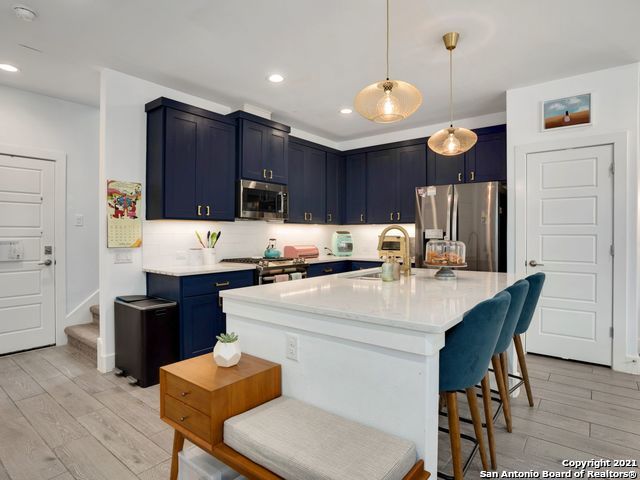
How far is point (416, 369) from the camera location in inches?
53.1

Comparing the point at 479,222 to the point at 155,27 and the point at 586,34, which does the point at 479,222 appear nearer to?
the point at 586,34

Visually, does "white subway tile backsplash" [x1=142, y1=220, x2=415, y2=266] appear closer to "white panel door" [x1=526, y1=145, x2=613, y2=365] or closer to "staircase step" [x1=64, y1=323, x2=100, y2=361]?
"staircase step" [x1=64, y1=323, x2=100, y2=361]

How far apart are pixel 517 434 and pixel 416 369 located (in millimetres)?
1460

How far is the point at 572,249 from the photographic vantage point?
12.0 feet

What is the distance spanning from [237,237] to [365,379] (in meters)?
3.40

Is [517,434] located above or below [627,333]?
below

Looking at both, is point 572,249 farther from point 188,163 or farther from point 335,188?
point 188,163

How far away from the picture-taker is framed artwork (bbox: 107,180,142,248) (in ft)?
11.1

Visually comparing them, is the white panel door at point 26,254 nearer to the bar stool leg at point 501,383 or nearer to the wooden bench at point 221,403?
the wooden bench at point 221,403

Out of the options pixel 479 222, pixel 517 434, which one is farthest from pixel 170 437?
pixel 479 222

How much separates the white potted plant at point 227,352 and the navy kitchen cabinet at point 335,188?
4.10 m

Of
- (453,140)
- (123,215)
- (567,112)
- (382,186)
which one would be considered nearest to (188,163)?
(123,215)

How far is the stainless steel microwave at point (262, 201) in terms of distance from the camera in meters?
4.21

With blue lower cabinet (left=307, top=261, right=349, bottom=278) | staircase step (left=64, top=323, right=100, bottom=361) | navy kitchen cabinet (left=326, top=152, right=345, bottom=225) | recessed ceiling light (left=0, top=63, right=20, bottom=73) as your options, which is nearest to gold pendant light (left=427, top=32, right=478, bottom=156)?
blue lower cabinet (left=307, top=261, right=349, bottom=278)
